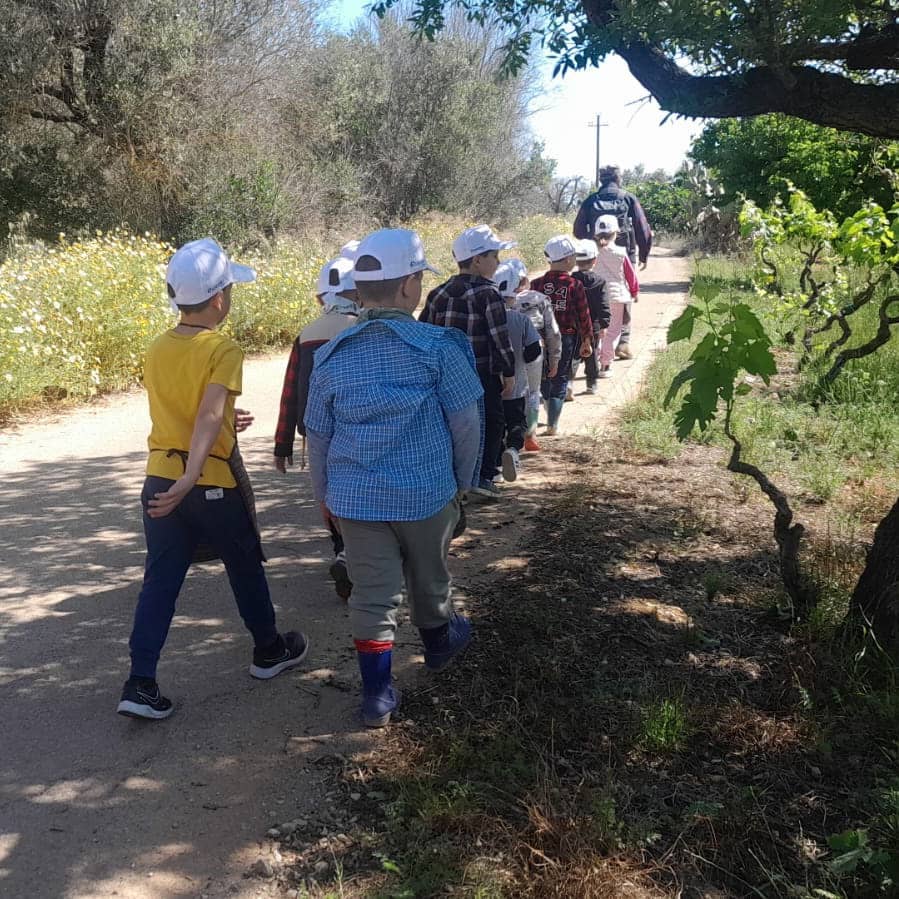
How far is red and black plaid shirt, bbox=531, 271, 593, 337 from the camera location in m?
7.46

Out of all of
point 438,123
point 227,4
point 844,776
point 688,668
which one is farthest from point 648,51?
point 438,123

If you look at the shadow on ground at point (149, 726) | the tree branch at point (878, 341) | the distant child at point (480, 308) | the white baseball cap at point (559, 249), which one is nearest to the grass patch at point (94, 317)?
the shadow on ground at point (149, 726)

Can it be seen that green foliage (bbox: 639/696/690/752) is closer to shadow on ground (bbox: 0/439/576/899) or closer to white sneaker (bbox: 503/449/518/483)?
shadow on ground (bbox: 0/439/576/899)

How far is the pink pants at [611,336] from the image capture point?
9852 millimetres

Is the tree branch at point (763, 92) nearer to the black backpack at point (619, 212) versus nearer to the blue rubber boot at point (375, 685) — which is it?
the blue rubber boot at point (375, 685)

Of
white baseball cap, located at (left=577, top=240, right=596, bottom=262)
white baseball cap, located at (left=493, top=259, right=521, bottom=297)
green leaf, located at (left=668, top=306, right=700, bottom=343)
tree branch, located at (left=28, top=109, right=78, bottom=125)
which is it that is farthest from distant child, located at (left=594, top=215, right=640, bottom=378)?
tree branch, located at (left=28, top=109, right=78, bottom=125)

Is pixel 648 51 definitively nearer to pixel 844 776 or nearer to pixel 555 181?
pixel 844 776

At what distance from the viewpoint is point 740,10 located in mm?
3684

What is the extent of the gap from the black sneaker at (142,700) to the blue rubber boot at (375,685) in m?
0.76

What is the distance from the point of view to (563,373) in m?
7.42

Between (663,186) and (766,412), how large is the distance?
4496cm

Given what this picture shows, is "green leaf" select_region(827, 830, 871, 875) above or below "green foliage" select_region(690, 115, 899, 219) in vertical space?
below

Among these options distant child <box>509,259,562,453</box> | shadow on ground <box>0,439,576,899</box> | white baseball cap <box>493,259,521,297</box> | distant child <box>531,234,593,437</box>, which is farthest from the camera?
distant child <box>531,234,593,437</box>

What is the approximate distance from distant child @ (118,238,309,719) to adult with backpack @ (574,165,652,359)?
7267 mm
